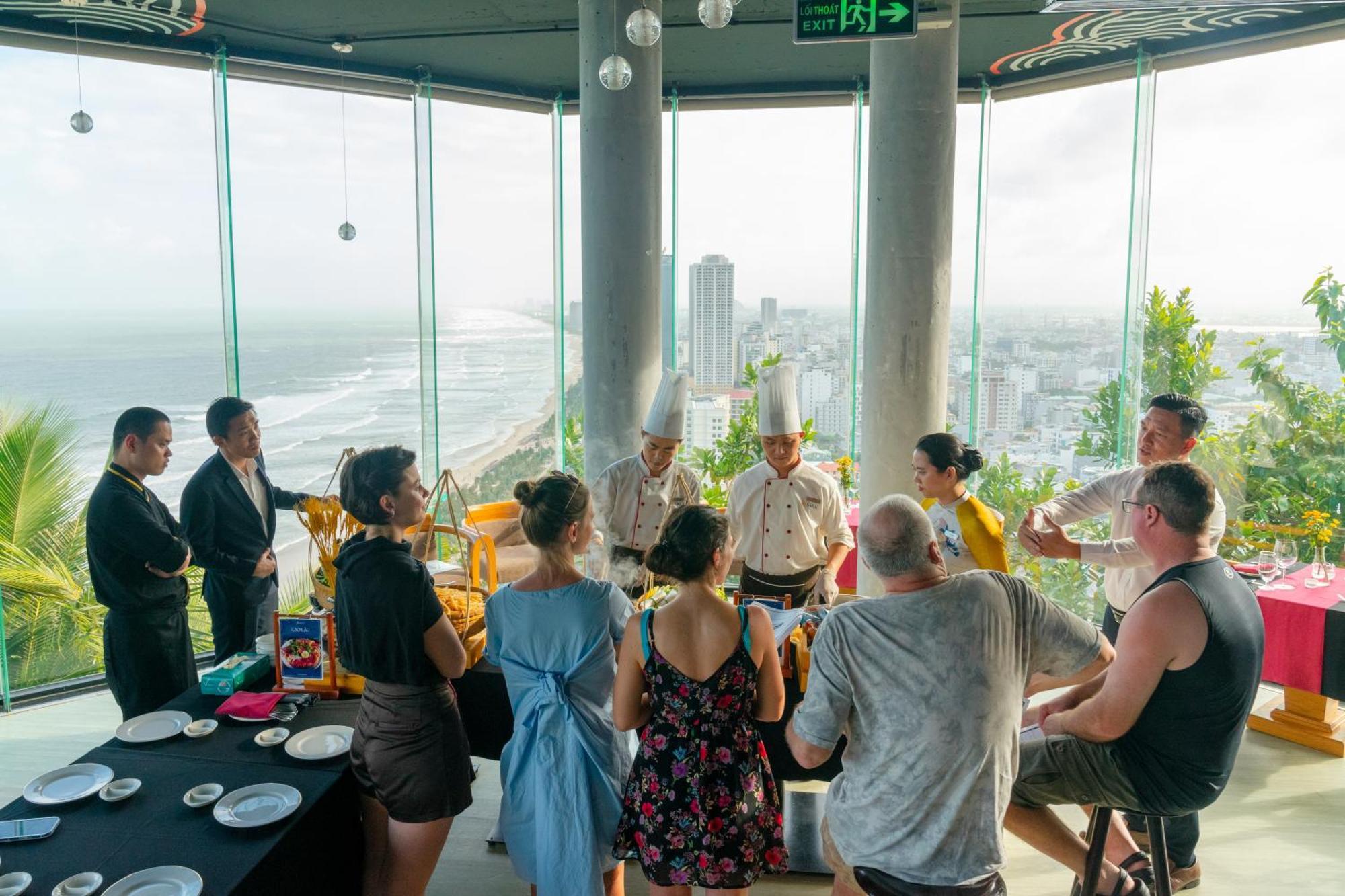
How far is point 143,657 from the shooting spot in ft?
10.3

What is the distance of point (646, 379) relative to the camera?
193 inches

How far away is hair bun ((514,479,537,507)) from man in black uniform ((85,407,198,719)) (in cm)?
144

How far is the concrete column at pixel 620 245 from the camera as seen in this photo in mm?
4684

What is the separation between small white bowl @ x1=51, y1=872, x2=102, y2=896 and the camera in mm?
1792

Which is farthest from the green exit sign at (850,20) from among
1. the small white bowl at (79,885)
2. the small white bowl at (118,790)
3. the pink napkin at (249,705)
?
the small white bowl at (79,885)

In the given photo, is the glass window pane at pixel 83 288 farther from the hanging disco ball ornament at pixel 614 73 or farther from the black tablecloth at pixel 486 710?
the hanging disco ball ornament at pixel 614 73

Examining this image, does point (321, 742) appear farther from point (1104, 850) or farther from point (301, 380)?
point (301, 380)

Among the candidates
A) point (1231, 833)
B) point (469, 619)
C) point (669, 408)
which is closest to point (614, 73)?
point (669, 408)

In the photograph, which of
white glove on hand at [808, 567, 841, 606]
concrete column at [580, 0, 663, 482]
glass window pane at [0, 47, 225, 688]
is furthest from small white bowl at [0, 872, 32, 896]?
concrete column at [580, 0, 663, 482]

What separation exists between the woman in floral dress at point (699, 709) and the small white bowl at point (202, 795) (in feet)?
2.99

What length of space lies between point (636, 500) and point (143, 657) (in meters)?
1.73

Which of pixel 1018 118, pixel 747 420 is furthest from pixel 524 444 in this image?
pixel 1018 118

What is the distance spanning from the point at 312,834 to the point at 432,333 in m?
4.25

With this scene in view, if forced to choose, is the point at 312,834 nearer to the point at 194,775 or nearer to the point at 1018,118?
the point at 194,775
